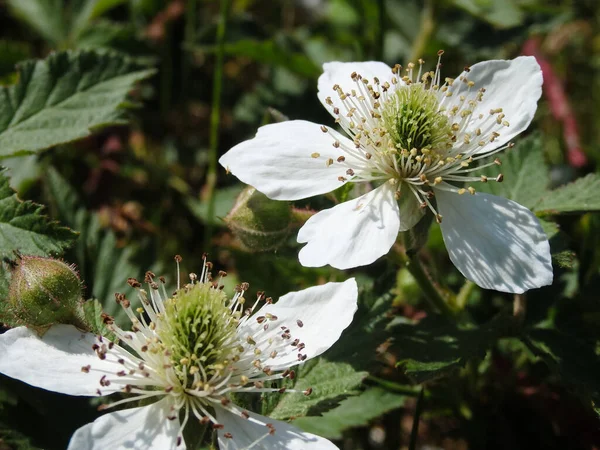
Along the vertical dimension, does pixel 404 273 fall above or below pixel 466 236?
below

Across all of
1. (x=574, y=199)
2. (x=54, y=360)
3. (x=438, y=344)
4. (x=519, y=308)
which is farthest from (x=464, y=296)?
(x=54, y=360)

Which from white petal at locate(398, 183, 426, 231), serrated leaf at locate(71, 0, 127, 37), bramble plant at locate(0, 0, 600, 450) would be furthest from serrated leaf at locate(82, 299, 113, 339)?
serrated leaf at locate(71, 0, 127, 37)

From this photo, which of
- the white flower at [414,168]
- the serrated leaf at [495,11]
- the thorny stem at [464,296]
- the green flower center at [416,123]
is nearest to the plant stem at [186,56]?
the serrated leaf at [495,11]

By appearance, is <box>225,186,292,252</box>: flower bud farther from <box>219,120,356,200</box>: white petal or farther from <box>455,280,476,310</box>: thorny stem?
<box>455,280,476,310</box>: thorny stem

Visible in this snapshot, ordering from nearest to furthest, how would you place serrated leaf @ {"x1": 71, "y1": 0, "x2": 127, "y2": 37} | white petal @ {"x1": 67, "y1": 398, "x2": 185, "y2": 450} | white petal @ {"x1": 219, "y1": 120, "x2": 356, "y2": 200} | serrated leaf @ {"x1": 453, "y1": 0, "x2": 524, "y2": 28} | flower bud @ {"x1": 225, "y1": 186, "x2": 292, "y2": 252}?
white petal @ {"x1": 67, "y1": 398, "x2": 185, "y2": 450}, white petal @ {"x1": 219, "y1": 120, "x2": 356, "y2": 200}, flower bud @ {"x1": 225, "y1": 186, "x2": 292, "y2": 252}, serrated leaf @ {"x1": 453, "y1": 0, "x2": 524, "y2": 28}, serrated leaf @ {"x1": 71, "y1": 0, "x2": 127, "y2": 37}

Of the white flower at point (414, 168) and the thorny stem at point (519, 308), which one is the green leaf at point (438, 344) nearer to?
the thorny stem at point (519, 308)

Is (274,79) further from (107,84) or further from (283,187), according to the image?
(283,187)

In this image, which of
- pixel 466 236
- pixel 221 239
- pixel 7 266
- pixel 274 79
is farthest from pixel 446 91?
pixel 274 79
